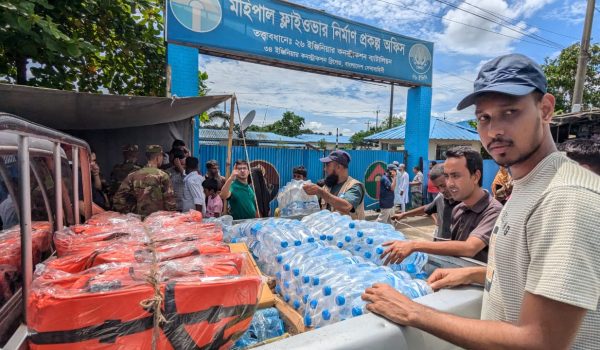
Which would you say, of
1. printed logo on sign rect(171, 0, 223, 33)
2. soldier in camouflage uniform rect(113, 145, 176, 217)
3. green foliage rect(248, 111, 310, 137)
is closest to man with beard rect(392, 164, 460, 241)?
soldier in camouflage uniform rect(113, 145, 176, 217)

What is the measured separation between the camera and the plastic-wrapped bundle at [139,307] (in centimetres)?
96

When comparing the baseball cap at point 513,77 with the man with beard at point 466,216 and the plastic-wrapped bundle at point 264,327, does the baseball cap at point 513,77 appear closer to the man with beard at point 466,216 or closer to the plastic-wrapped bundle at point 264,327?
the man with beard at point 466,216

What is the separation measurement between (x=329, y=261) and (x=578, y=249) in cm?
121

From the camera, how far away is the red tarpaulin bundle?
0.96 meters

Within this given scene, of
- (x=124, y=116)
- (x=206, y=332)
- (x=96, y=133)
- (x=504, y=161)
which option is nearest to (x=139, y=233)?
(x=206, y=332)

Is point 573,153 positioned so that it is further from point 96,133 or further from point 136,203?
point 96,133

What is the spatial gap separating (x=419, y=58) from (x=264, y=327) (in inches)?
419

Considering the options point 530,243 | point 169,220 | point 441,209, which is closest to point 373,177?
point 441,209

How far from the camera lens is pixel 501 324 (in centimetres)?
97

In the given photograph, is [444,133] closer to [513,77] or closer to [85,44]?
[85,44]

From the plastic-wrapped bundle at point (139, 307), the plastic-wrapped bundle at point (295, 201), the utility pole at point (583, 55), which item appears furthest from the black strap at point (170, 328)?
the utility pole at point (583, 55)

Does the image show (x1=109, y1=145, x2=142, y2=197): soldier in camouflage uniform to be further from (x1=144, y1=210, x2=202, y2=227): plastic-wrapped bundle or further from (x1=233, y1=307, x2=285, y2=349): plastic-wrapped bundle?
(x1=233, y1=307, x2=285, y2=349): plastic-wrapped bundle

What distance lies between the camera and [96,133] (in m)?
6.02

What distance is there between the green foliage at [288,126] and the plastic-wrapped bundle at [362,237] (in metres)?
55.3
